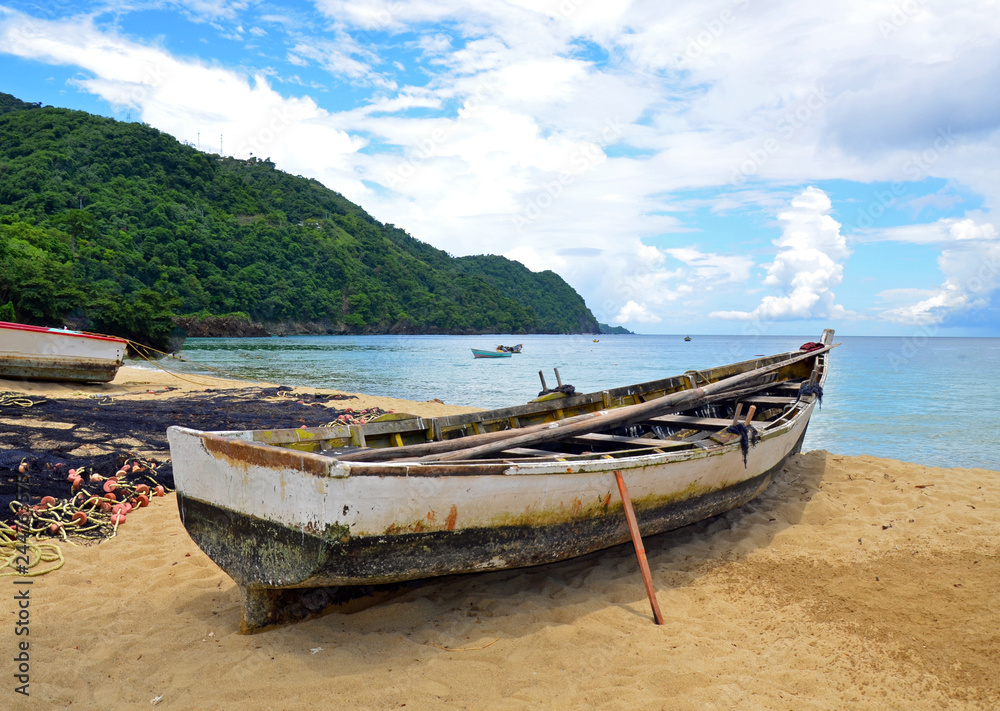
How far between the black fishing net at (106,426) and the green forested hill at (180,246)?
19.9 meters

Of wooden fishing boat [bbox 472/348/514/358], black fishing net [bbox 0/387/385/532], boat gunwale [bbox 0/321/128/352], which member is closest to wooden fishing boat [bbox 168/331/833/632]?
black fishing net [bbox 0/387/385/532]

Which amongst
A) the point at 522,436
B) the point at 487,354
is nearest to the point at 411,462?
the point at 522,436

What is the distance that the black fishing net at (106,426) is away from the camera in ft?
19.3

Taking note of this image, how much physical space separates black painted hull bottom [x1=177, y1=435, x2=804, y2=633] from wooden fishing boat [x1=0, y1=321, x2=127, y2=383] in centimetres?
1380

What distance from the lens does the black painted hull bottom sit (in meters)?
3.22

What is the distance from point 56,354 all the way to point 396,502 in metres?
15.3

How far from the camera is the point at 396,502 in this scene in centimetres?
325

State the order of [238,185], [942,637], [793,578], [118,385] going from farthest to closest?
[238,185] < [118,385] < [793,578] < [942,637]

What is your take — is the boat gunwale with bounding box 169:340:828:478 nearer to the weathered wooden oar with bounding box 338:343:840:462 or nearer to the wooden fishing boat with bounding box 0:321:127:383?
the weathered wooden oar with bounding box 338:343:840:462

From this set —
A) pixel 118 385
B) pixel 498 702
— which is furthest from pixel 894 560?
pixel 118 385

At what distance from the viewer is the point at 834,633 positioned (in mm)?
3826

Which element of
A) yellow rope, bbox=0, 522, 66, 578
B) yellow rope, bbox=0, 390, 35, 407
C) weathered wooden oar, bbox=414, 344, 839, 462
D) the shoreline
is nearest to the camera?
yellow rope, bbox=0, 522, 66, 578

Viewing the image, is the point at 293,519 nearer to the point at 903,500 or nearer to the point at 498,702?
the point at 498,702

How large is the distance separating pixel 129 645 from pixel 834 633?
4485 mm
